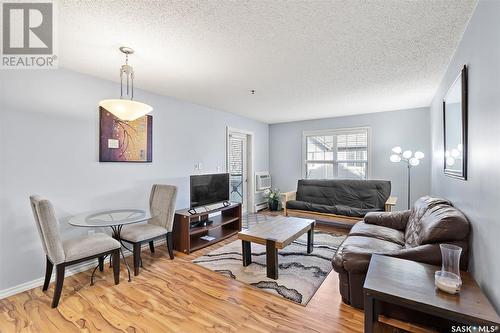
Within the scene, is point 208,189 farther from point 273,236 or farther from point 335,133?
point 335,133

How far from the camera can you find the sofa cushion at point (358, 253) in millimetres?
1842

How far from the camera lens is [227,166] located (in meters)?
4.72

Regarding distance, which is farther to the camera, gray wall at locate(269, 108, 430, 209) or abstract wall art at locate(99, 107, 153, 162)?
gray wall at locate(269, 108, 430, 209)

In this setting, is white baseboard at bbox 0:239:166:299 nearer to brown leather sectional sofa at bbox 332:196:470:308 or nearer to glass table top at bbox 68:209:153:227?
glass table top at bbox 68:209:153:227

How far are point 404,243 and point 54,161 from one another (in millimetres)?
3864

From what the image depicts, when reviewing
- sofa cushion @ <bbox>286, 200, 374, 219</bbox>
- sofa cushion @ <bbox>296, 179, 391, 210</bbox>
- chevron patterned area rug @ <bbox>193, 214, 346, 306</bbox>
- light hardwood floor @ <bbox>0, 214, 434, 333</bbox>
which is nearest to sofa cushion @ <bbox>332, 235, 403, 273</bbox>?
light hardwood floor @ <bbox>0, 214, 434, 333</bbox>

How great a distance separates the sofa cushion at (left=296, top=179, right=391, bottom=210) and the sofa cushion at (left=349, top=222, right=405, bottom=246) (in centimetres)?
151

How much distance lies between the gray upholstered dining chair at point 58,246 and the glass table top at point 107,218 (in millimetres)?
193

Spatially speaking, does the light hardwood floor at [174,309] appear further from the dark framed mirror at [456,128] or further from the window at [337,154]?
the window at [337,154]

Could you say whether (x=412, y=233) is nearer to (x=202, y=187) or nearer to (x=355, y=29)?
(x=355, y=29)

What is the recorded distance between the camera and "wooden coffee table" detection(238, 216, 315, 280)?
7.88ft

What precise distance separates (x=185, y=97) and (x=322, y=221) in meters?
3.60

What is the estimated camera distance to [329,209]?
419 centimetres

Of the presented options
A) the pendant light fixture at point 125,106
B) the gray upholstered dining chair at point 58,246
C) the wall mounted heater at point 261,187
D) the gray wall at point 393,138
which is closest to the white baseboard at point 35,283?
the gray upholstered dining chair at point 58,246
